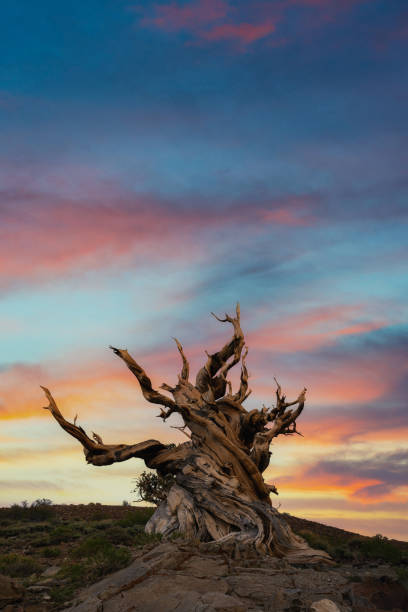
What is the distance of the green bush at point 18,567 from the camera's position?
18.3 m

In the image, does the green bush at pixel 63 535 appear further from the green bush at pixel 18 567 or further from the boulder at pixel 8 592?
the boulder at pixel 8 592

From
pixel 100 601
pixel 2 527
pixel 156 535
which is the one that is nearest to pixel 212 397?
pixel 156 535

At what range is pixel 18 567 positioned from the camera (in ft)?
60.6

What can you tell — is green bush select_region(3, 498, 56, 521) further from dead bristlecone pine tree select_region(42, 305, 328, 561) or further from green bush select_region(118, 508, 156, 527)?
dead bristlecone pine tree select_region(42, 305, 328, 561)

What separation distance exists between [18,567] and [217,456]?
726 cm

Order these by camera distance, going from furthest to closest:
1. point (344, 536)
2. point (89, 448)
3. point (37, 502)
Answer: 1. point (37, 502)
2. point (344, 536)
3. point (89, 448)

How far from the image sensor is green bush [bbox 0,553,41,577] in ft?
59.9

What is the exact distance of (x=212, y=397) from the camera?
2277 centimetres

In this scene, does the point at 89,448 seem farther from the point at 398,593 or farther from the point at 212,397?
the point at 398,593

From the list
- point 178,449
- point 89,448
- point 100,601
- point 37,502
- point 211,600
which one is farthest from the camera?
point 37,502

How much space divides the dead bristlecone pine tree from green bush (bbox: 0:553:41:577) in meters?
3.64

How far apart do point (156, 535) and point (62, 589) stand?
15.5ft

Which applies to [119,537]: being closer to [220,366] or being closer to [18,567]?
[18,567]

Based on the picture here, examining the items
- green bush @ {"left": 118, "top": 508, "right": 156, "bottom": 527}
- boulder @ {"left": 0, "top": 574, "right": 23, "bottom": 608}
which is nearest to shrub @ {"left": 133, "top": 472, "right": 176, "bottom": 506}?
green bush @ {"left": 118, "top": 508, "right": 156, "bottom": 527}
